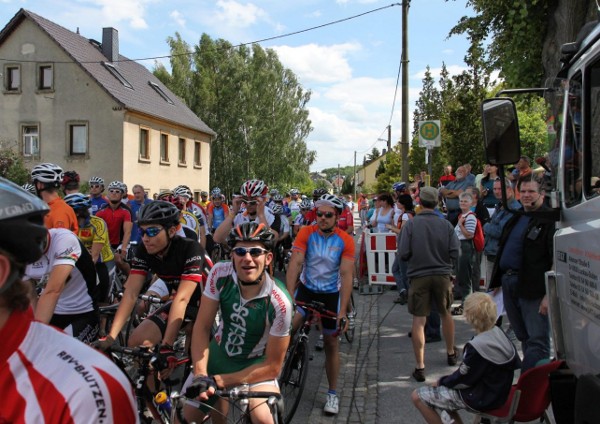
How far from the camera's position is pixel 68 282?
13.5 feet

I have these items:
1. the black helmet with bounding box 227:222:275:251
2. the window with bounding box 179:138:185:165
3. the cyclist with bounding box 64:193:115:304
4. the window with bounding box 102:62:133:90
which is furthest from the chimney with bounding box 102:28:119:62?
the black helmet with bounding box 227:222:275:251

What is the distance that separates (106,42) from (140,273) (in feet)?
116

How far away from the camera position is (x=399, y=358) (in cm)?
699

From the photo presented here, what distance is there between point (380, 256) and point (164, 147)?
91.1ft

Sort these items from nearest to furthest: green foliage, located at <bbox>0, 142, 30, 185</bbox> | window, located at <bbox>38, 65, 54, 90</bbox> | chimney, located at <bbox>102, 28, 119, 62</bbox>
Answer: green foliage, located at <bbox>0, 142, 30, 185</bbox>
window, located at <bbox>38, 65, 54, 90</bbox>
chimney, located at <bbox>102, 28, 119, 62</bbox>

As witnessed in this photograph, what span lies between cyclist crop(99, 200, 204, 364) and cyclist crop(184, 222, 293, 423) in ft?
1.43

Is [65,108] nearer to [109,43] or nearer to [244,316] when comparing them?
[109,43]

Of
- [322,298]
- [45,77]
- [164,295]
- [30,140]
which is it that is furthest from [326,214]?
[30,140]

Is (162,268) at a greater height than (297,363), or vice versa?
(162,268)

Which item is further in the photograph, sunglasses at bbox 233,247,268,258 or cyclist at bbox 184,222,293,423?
sunglasses at bbox 233,247,268,258

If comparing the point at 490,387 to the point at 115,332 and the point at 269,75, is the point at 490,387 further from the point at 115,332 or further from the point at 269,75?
the point at 269,75

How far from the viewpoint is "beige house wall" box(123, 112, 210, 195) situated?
3219cm

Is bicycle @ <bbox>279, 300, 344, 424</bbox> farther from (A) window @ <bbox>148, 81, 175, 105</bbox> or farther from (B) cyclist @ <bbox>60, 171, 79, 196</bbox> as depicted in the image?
(A) window @ <bbox>148, 81, 175, 105</bbox>

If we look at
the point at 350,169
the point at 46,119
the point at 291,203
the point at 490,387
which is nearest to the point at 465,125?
the point at 291,203
